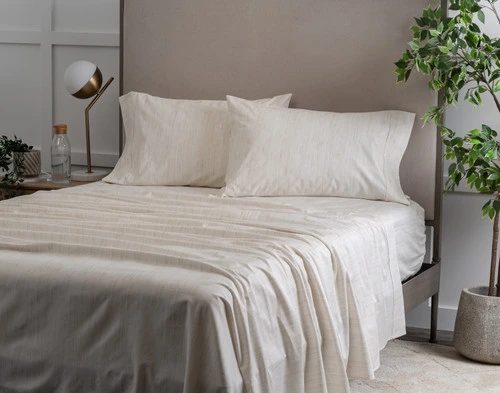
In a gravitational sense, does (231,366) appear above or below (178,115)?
below

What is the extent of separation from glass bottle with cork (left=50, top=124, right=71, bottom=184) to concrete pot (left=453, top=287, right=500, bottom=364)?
195cm

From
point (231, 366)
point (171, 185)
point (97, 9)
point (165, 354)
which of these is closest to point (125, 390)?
point (165, 354)

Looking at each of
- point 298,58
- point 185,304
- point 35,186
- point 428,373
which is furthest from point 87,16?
point 185,304

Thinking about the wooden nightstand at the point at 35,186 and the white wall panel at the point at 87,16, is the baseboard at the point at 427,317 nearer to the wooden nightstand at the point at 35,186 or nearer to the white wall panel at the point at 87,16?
the wooden nightstand at the point at 35,186

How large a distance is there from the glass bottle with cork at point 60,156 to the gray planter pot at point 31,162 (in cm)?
21

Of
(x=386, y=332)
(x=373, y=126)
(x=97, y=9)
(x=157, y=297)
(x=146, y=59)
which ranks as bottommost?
(x=386, y=332)

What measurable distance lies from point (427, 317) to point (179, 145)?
137 centimetres

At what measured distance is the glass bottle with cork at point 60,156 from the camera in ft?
13.4

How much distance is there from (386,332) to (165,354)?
1.18 m

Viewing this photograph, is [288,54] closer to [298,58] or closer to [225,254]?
[298,58]

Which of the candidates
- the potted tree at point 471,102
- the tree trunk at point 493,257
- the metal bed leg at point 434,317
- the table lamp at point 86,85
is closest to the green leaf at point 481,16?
the potted tree at point 471,102

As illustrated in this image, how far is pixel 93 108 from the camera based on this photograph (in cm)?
450

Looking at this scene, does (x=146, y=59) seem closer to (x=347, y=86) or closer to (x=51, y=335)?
(x=347, y=86)

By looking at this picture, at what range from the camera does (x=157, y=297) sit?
2039 millimetres
